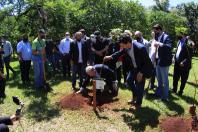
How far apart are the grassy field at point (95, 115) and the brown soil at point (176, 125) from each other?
181mm

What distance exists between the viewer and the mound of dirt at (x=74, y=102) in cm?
1098

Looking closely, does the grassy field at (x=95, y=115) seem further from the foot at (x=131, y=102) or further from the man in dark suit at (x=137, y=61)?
the man in dark suit at (x=137, y=61)

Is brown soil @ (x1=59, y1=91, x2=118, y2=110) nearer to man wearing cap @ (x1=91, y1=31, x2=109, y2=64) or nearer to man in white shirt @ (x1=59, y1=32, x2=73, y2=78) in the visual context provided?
man wearing cap @ (x1=91, y1=31, x2=109, y2=64)

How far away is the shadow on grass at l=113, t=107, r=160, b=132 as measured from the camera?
30.8ft

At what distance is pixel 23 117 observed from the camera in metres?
10.4

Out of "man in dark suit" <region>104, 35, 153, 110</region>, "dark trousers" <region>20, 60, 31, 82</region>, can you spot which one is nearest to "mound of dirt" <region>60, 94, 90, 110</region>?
"man in dark suit" <region>104, 35, 153, 110</region>

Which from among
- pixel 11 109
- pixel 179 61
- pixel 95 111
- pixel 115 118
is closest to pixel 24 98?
pixel 11 109

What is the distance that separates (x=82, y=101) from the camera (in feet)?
37.2

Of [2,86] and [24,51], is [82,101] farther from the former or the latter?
[24,51]

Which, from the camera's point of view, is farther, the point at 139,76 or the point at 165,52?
the point at 165,52

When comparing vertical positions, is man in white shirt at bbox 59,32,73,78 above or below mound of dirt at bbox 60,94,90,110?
above

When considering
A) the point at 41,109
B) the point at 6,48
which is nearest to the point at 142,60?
the point at 41,109

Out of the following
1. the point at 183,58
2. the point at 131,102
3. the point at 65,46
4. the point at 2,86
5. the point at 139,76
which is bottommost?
the point at 131,102

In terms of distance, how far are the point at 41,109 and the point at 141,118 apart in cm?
296
